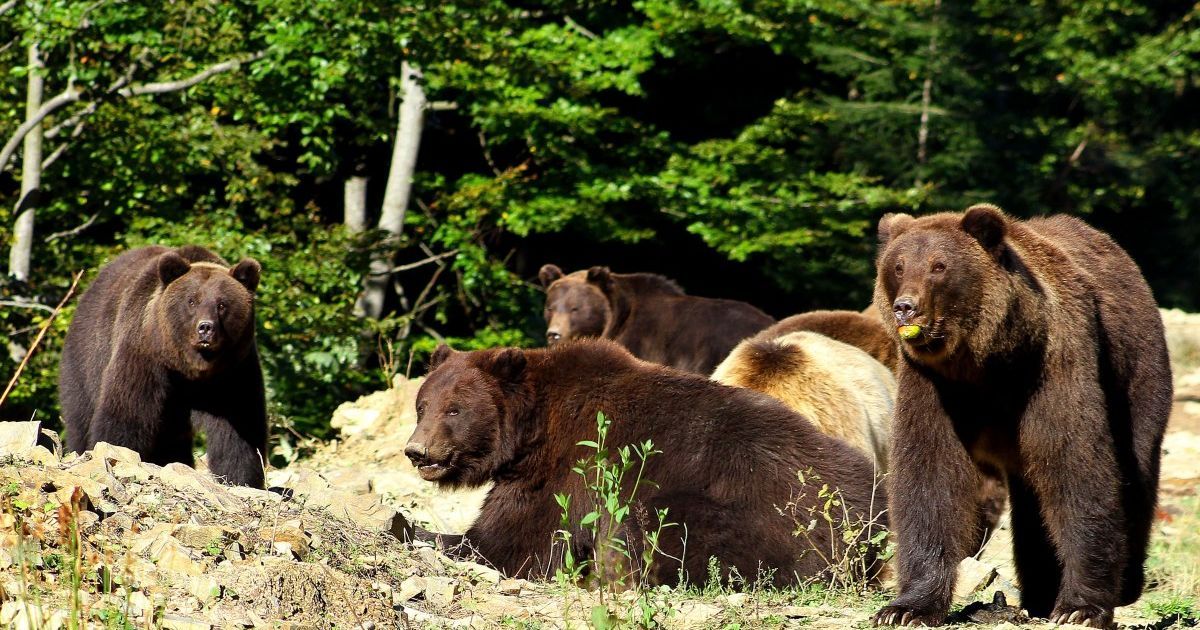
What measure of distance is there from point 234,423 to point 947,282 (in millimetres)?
5335

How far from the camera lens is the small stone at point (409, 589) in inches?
245

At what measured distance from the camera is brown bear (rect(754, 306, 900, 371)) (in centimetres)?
1152

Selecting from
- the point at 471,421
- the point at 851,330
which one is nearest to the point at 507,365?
the point at 471,421

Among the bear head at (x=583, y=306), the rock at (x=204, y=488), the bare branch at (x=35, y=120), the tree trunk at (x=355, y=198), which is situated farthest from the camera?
the tree trunk at (x=355, y=198)

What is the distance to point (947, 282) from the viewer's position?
5660 mm

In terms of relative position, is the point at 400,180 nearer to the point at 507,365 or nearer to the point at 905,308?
the point at 507,365

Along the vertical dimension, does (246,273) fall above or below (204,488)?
above

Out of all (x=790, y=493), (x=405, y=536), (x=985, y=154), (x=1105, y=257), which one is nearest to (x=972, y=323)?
(x=1105, y=257)

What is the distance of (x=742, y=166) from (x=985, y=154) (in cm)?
407

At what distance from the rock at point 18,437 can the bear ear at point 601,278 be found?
860 centimetres

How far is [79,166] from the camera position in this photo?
53.3 feet

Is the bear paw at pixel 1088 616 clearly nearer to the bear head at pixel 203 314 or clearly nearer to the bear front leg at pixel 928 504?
the bear front leg at pixel 928 504

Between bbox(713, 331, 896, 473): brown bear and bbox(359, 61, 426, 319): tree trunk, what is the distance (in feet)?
34.3

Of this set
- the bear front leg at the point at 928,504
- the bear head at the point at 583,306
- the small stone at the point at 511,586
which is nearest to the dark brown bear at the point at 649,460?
the small stone at the point at 511,586
